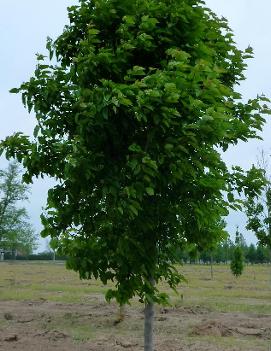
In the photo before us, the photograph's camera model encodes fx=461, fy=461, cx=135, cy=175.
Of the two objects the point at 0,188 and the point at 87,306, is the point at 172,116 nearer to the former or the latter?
the point at 87,306

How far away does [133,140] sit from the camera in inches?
185

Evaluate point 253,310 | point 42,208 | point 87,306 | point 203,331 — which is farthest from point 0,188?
point 42,208

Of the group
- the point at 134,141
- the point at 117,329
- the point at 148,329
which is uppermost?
the point at 134,141

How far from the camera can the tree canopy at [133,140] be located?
410cm

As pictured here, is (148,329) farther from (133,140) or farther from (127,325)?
(127,325)

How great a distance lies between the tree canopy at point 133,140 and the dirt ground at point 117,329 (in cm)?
535

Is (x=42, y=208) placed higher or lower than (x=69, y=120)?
lower

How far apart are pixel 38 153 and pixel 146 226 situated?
1287 mm

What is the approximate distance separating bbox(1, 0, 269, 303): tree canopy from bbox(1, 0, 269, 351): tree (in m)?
0.01

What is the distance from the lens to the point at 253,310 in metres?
16.5

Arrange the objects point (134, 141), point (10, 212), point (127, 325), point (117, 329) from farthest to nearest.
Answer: point (10, 212), point (127, 325), point (117, 329), point (134, 141)

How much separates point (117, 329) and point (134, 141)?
837 centimetres

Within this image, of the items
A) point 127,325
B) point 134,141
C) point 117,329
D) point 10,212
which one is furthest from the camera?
point 10,212

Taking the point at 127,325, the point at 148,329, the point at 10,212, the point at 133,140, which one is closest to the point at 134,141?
the point at 133,140
